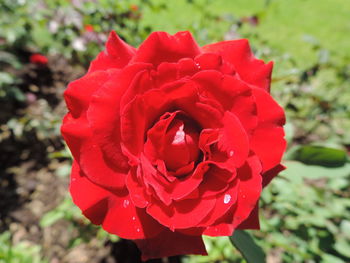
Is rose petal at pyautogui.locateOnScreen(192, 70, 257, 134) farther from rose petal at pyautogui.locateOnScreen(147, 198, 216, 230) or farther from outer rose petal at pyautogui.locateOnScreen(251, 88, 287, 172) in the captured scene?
rose petal at pyautogui.locateOnScreen(147, 198, 216, 230)

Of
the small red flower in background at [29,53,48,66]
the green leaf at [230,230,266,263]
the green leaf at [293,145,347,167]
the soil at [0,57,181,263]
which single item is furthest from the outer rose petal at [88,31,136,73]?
the small red flower in background at [29,53,48,66]

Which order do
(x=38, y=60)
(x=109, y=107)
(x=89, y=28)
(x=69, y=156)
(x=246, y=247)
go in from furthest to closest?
(x=38, y=60) → (x=89, y=28) → (x=69, y=156) → (x=246, y=247) → (x=109, y=107)

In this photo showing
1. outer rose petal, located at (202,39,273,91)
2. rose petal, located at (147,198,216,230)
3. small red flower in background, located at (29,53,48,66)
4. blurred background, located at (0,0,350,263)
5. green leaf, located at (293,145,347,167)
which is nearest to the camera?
rose petal, located at (147,198,216,230)

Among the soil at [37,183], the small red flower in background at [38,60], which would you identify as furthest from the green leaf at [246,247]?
the small red flower in background at [38,60]

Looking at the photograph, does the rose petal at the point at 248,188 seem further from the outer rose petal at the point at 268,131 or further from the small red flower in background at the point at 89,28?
the small red flower in background at the point at 89,28

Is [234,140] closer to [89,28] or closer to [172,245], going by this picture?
[172,245]

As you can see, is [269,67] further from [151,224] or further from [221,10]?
[221,10]

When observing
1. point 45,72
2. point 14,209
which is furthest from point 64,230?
point 45,72

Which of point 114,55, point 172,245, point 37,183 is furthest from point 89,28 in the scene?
point 172,245
